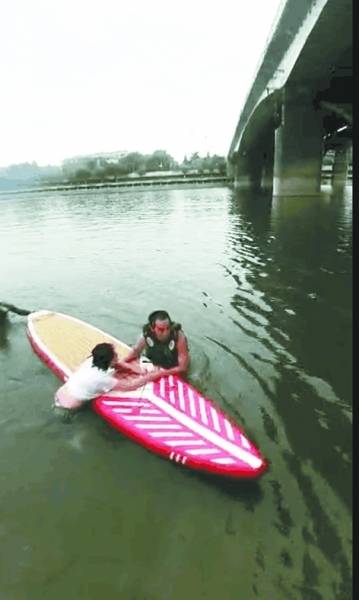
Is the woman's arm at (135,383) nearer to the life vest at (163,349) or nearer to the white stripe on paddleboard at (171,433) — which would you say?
the life vest at (163,349)

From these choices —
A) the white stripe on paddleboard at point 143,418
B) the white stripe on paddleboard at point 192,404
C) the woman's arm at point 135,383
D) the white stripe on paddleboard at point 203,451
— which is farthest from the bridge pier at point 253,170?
the white stripe on paddleboard at point 203,451

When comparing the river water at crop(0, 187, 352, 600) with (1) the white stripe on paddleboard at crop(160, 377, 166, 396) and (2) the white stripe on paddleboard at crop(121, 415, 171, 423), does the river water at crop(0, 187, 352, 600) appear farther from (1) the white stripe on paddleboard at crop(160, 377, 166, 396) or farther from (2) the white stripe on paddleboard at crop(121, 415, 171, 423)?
(1) the white stripe on paddleboard at crop(160, 377, 166, 396)

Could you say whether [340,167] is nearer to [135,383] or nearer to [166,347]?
[166,347]

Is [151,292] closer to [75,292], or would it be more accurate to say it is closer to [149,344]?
[75,292]

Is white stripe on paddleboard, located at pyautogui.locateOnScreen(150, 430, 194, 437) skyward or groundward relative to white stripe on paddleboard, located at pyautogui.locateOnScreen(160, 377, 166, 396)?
groundward

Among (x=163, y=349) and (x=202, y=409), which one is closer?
(x=202, y=409)

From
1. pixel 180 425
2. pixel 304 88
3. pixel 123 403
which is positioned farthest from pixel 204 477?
pixel 304 88

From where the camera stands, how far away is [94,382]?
205 inches

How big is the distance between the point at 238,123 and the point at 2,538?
A: 1990 inches

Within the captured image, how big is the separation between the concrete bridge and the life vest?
16.1 meters

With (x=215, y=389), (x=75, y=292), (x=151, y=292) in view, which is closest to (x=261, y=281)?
(x=151, y=292)

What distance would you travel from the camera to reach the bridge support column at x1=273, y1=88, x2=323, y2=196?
29.9 m

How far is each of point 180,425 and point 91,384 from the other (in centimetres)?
129

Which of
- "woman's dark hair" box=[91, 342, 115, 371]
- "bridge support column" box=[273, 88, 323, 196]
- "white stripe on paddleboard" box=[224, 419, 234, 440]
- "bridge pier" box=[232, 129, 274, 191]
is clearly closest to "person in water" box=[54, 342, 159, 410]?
"woman's dark hair" box=[91, 342, 115, 371]
